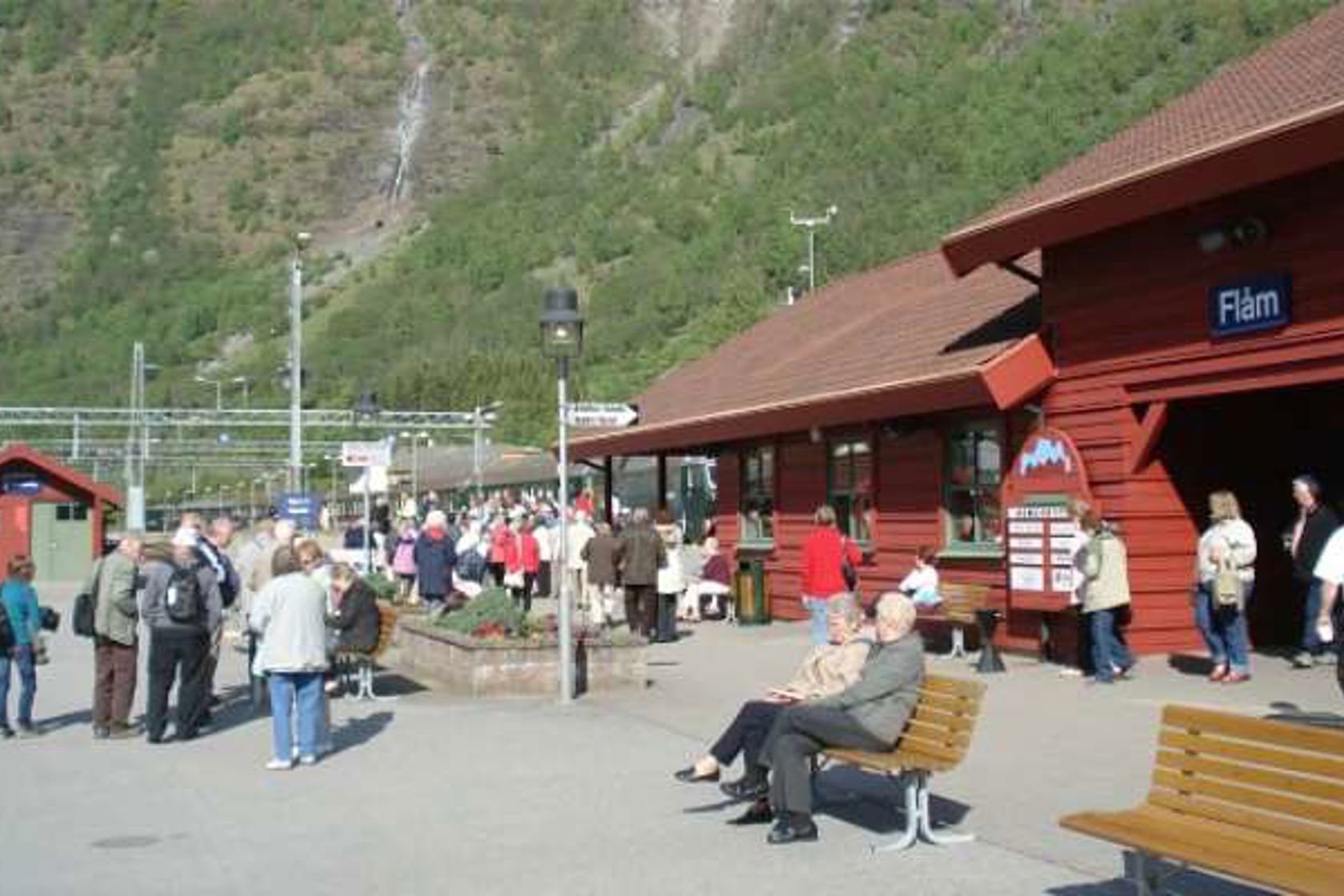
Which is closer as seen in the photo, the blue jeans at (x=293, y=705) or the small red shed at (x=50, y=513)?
the blue jeans at (x=293, y=705)

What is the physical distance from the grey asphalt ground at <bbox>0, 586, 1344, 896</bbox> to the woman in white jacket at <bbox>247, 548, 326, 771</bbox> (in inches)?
11.0

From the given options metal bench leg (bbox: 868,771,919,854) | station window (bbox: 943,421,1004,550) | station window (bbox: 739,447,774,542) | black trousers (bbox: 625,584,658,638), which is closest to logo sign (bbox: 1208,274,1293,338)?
station window (bbox: 943,421,1004,550)

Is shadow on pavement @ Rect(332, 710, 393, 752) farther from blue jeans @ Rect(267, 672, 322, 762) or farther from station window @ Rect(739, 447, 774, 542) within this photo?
station window @ Rect(739, 447, 774, 542)

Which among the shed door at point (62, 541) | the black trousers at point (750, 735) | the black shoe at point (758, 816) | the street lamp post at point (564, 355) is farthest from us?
the shed door at point (62, 541)

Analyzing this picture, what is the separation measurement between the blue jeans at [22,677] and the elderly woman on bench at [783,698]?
6.29 m

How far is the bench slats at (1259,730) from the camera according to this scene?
6180 mm

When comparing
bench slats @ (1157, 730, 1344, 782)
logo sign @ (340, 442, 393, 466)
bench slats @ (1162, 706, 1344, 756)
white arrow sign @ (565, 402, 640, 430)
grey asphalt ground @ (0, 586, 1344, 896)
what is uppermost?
logo sign @ (340, 442, 393, 466)

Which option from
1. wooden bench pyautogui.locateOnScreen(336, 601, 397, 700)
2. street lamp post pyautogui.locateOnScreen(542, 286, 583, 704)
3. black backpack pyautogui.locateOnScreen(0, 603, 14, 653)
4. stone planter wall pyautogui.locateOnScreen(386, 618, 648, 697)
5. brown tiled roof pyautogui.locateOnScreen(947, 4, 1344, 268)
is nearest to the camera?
brown tiled roof pyautogui.locateOnScreen(947, 4, 1344, 268)

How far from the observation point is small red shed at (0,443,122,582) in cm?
4109

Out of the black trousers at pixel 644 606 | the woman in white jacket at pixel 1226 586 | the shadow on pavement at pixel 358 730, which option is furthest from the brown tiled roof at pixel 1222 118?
the shadow on pavement at pixel 358 730

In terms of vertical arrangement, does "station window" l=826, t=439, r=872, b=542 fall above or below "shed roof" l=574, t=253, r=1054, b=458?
below

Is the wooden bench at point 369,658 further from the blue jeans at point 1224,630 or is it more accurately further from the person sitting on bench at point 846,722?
the blue jeans at point 1224,630

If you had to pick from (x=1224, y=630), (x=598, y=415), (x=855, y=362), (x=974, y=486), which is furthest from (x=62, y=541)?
(x=1224, y=630)

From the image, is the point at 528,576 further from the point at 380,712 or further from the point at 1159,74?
the point at 1159,74
